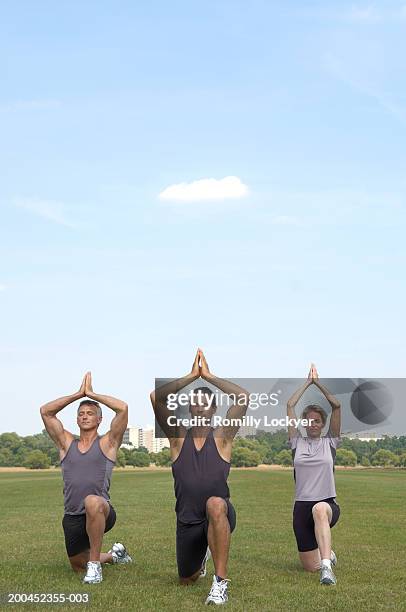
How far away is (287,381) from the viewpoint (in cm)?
1252

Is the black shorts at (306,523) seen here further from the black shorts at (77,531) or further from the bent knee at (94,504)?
the bent knee at (94,504)

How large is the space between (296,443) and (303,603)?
8.15ft

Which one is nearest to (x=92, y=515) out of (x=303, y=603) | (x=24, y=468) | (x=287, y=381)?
(x=303, y=603)

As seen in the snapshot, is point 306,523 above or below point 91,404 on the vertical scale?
below

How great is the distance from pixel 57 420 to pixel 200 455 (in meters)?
1.85

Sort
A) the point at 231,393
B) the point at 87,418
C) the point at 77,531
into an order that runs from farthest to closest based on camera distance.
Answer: the point at 77,531 < the point at 87,418 < the point at 231,393

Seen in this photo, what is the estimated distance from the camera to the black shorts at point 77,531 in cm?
980

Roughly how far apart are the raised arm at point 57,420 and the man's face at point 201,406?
1412 mm

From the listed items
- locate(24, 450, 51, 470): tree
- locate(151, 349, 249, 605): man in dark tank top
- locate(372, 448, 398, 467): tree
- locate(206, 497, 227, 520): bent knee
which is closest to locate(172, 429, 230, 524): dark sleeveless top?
locate(151, 349, 249, 605): man in dark tank top

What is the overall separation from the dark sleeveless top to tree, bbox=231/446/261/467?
3358 inches

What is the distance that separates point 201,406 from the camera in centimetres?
902

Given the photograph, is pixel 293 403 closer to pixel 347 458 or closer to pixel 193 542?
pixel 193 542

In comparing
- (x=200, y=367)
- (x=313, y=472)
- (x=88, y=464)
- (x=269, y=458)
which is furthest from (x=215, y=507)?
(x=269, y=458)

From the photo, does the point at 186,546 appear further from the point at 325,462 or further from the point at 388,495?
the point at 388,495
